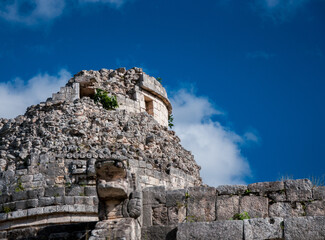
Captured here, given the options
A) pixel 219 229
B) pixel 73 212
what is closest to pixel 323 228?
pixel 219 229

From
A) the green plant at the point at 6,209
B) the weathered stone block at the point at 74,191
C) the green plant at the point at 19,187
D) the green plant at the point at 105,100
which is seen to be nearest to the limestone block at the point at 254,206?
the weathered stone block at the point at 74,191

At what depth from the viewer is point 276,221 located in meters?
8.20

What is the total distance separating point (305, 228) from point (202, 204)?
1.90 metres

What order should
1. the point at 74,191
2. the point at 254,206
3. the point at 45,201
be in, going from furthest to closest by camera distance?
the point at 74,191 → the point at 45,201 → the point at 254,206

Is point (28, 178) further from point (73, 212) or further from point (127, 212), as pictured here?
point (127, 212)

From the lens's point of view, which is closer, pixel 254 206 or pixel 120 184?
pixel 254 206

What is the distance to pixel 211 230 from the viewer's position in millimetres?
8500

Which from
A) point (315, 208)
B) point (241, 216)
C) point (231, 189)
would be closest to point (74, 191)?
point (231, 189)

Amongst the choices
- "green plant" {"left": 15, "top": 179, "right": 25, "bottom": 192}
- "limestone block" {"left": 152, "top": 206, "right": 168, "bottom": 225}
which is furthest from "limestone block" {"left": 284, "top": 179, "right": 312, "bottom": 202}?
"green plant" {"left": 15, "top": 179, "right": 25, "bottom": 192}

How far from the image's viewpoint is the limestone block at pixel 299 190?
8539 millimetres

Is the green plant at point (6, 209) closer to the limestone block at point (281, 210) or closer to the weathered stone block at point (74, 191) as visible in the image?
the weathered stone block at point (74, 191)

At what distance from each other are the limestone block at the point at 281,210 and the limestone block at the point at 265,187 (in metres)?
0.27

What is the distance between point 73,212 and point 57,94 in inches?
270

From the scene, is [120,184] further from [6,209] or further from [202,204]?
[6,209]
